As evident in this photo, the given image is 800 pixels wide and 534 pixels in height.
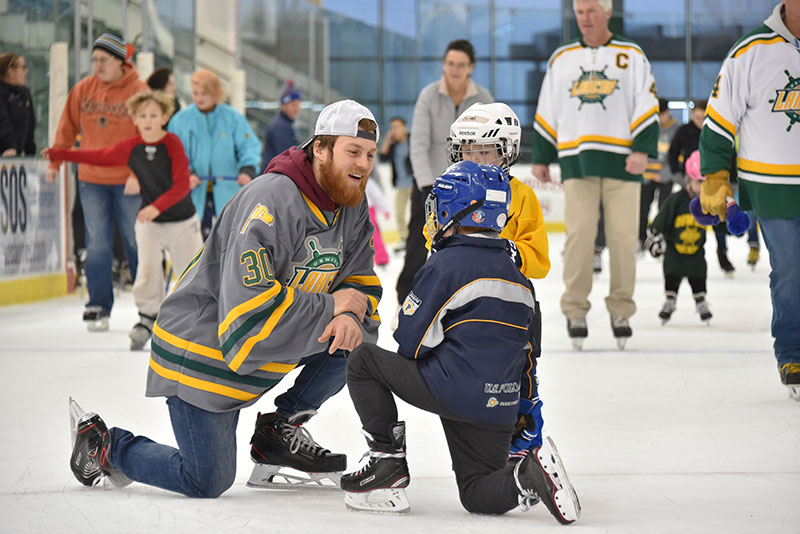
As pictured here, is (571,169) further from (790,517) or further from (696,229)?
(790,517)

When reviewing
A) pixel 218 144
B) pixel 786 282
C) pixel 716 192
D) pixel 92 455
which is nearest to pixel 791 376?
pixel 786 282

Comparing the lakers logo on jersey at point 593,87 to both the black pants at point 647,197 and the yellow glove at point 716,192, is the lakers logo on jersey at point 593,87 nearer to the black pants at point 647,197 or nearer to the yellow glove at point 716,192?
the yellow glove at point 716,192

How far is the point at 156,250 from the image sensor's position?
5.47 metres

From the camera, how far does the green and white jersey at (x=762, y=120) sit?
388cm

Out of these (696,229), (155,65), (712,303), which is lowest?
(712,303)

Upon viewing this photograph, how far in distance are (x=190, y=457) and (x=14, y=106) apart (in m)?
5.37

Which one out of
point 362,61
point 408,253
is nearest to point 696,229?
point 408,253

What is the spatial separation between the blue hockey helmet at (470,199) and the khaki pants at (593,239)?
2680mm

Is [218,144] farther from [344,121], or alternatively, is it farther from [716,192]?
[344,121]

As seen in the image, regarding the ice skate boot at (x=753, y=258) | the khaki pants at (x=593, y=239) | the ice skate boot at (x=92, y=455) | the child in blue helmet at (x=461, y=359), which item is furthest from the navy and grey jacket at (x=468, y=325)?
the ice skate boot at (x=753, y=258)

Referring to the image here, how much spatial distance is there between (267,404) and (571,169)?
2070 mm

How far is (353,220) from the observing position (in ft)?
9.07

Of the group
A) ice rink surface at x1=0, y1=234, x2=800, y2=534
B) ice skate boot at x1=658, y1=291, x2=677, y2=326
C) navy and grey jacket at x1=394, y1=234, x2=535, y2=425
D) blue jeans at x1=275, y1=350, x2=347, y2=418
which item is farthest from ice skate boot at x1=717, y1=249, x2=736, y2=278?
navy and grey jacket at x1=394, y1=234, x2=535, y2=425

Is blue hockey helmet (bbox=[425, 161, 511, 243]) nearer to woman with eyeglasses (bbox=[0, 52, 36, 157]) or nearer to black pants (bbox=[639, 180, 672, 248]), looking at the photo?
woman with eyeglasses (bbox=[0, 52, 36, 157])
